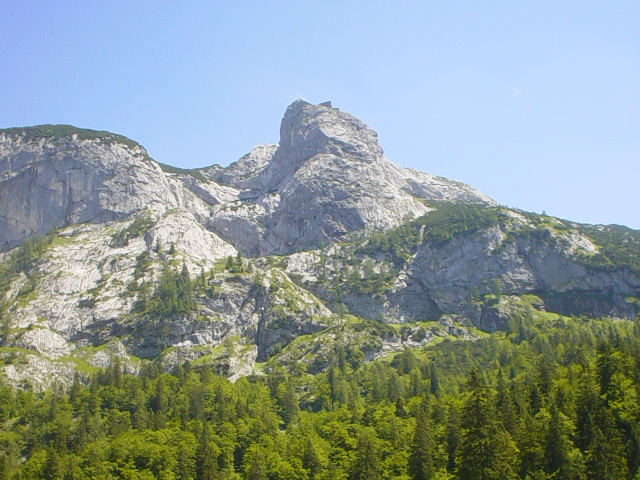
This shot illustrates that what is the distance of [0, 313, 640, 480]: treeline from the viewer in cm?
7962

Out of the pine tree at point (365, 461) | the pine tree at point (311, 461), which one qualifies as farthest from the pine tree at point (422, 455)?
the pine tree at point (311, 461)

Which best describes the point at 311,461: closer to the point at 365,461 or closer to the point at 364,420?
the point at 365,461

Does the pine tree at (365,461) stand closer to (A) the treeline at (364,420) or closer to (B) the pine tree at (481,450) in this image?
(A) the treeline at (364,420)

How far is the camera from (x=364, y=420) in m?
122

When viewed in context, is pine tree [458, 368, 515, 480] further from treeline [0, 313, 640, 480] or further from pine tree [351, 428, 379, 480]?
pine tree [351, 428, 379, 480]

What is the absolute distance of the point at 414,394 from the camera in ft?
463

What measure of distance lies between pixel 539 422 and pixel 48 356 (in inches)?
6336

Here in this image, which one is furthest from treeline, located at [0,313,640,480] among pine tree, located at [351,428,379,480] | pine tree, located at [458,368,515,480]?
pine tree, located at [351,428,379,480]

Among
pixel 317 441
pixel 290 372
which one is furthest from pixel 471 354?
pixel 317 441

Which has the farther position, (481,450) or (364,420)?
(364,420)

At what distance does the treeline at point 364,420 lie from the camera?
79625 mm

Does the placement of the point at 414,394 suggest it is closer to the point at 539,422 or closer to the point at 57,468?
the point at 539,422

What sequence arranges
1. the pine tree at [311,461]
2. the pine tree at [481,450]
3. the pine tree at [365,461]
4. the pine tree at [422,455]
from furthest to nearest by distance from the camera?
the pine tree at [311,461] → the pine tree at [365,461] → the pine tree at [422,455] → the pine tree at [481,450]

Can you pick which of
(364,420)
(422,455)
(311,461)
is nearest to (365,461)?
(422,455)
